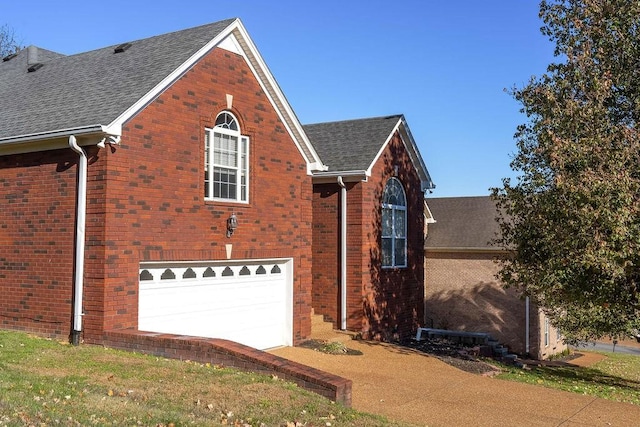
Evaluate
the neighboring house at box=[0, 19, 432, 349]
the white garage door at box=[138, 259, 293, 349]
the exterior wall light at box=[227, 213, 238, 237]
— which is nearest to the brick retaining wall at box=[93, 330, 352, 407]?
the neighboring house at box=[0, 19, 432, 349]

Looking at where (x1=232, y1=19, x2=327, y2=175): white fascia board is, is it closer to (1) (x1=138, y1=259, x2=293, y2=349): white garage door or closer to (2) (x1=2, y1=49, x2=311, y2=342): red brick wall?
(2) (x1=2, y1=49, x2=311, y2=342): red brick wall

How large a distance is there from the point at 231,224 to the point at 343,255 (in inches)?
203

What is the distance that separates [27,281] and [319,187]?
8987 mm

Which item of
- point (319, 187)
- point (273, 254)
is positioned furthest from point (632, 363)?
point (273, 254)

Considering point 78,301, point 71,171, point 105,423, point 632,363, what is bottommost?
point 632,363

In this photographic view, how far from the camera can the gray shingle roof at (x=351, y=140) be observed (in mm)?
18906

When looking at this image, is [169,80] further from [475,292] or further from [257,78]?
[475,292]

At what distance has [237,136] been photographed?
14.7m

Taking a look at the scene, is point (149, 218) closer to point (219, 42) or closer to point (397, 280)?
point (219, 42)

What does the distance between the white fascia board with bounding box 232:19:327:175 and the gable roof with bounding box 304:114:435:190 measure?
178 cm

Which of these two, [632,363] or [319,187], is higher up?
[319,187]

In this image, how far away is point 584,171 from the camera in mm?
12461

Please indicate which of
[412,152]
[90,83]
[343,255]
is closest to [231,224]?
[90,83]

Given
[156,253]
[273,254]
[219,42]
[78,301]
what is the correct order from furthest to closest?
[273,254] → [219,42] → [156,253] → [78,301]
